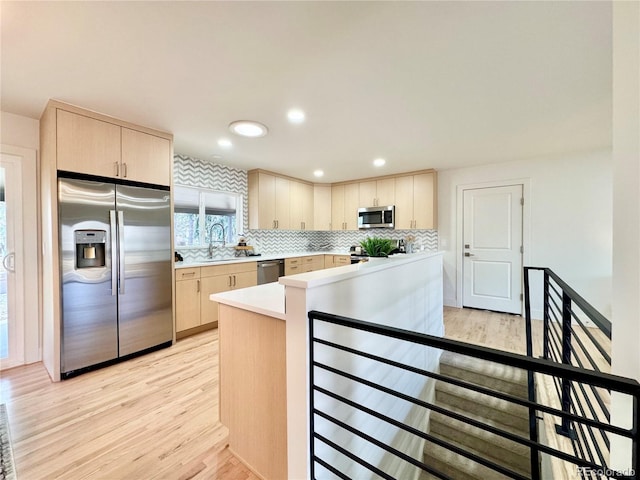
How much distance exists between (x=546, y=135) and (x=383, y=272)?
2.83 metres

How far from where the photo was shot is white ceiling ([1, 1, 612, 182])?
1373 millimetres

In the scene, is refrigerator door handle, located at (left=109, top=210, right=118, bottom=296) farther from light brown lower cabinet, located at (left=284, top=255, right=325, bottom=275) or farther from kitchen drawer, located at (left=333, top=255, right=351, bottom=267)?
kitchen drawer, located at (left=333, top=255, right=351, bottom=267)

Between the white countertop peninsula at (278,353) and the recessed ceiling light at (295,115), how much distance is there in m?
1.58

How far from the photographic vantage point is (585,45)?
62.6 inches

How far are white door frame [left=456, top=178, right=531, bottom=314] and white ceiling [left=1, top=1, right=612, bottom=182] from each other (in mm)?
1125

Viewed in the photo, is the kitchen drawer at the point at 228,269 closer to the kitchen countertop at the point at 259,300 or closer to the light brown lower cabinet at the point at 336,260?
the light brown lower cabinet at the point at 336,260

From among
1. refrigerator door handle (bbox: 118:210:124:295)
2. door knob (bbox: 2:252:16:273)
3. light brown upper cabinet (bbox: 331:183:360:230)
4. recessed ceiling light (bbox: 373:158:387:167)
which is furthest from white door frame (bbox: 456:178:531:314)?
door knob (bbox: 2:252:16:273)

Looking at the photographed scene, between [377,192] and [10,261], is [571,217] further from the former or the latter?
[10,261]

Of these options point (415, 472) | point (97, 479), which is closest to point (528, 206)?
point (415, 472)

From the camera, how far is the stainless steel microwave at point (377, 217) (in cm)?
492

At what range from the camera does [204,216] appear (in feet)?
13.4

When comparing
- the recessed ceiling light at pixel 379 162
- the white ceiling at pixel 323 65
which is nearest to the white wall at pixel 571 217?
the white ceiling at pixel 323 65

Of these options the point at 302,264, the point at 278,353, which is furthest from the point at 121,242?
the point at 302,264

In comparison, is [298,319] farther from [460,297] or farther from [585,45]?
[460,297]
